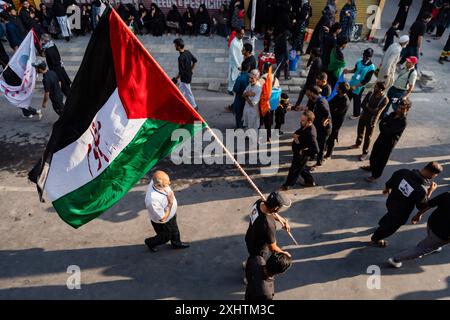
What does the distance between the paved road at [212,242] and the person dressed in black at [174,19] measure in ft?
26.6

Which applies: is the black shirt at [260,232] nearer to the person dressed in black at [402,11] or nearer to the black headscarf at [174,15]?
the black headscarf at [174,15]

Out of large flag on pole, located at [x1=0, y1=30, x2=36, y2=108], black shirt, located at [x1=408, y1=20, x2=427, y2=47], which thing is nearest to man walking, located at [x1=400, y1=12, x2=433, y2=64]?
black shirt, located at [x1=408, y1=20, x2=427, y2=47]

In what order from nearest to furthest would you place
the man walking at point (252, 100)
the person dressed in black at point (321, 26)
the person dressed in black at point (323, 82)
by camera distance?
the person dressed in black at point (323, 82) → the man walking at point (252, 100) → the person dressed in black at point (321, 26)

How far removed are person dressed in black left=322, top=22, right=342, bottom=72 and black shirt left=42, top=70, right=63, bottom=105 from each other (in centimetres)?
670

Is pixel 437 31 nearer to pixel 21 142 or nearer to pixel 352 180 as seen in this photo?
pixel 352 180

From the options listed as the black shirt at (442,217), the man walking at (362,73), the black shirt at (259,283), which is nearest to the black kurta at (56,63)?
the man walking at (362,73)

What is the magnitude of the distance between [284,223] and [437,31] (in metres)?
12.9

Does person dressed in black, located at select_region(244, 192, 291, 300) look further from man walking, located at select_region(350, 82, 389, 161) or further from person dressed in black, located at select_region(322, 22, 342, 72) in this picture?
person dressed in black, located at select_region(322, 22, 342, 72)

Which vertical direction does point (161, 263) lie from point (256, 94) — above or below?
below

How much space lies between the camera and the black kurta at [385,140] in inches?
248

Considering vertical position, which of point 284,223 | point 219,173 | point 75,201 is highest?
point 75,201

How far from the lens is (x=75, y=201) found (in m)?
4.29

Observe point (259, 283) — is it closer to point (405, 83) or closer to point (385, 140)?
point (385, 140)
